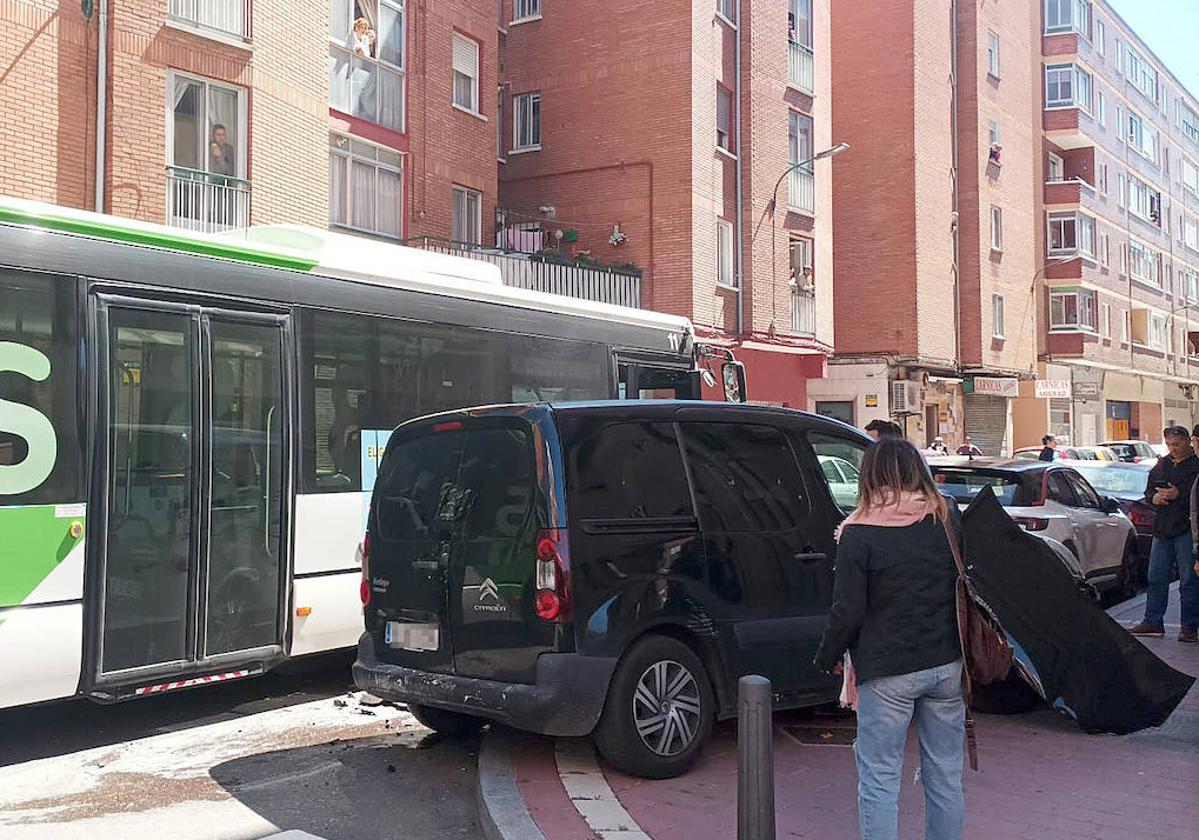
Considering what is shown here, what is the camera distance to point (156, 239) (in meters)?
7.13

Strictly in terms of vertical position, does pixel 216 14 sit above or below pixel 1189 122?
below

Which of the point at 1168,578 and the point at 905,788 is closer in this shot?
the point at 905,788

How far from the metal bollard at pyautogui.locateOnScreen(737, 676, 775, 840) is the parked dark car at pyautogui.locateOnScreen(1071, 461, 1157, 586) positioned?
1156cm

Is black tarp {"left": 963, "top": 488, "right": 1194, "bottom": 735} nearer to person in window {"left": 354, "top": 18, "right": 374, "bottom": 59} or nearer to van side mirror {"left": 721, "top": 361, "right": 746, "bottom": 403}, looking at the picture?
van side mirror {"left": 721, "top": 361, "right": 746, "bottom": 403}

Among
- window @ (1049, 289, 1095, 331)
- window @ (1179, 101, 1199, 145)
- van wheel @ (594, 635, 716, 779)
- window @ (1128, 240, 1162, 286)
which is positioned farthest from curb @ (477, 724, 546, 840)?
window @ (1179, 101, 1199, 145)

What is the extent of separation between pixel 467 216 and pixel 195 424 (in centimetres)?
1555

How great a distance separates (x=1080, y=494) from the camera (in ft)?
39.8

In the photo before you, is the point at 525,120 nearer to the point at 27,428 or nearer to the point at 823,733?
the point at 27,428

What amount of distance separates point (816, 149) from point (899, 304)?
234 inches

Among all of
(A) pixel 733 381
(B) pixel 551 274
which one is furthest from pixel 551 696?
(B) pixel 551 274

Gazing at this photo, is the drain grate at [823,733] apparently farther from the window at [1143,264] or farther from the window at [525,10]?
the window at [1143,264]

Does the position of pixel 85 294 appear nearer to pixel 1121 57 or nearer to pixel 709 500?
pixel 709 500

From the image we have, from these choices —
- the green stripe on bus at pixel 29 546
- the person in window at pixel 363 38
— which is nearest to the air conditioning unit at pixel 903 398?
the person in window at pixel 363 38

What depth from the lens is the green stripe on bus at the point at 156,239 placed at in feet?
21.3
